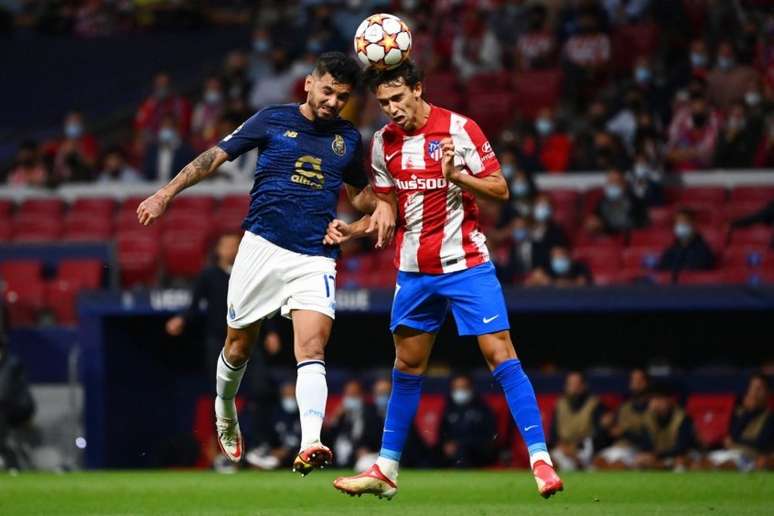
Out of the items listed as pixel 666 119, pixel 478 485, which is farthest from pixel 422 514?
pixel 666 119

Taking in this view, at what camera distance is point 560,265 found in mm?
15344

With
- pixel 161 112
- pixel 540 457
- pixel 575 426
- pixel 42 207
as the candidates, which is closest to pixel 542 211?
pixel 575 426

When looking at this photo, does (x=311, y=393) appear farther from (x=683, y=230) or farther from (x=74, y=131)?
(x=74, y=131)

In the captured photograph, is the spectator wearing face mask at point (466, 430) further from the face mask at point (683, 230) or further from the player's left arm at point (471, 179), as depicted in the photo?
the player's left arm at point (471, 179)

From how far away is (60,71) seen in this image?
24875 millimetres

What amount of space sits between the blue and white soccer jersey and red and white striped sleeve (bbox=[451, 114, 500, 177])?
678 millimetres

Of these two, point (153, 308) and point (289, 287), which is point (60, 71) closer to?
point (153, 308)

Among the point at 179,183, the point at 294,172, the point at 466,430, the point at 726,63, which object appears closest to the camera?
the point at 179,183

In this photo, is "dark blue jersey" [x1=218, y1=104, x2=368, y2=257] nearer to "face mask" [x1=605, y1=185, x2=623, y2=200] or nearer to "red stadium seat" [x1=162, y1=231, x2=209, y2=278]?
"face mask" [x1=605, y1=185, x2=623, y2=200]

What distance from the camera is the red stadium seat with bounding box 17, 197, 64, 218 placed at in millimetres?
18906

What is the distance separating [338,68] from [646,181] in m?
8.72

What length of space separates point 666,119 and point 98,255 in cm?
678

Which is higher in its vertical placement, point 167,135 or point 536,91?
point 536,91

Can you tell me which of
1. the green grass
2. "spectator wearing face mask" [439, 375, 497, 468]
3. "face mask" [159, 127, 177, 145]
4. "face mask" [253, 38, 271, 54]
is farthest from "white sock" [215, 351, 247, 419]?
"face mask" [253, 38, 271, 54]
